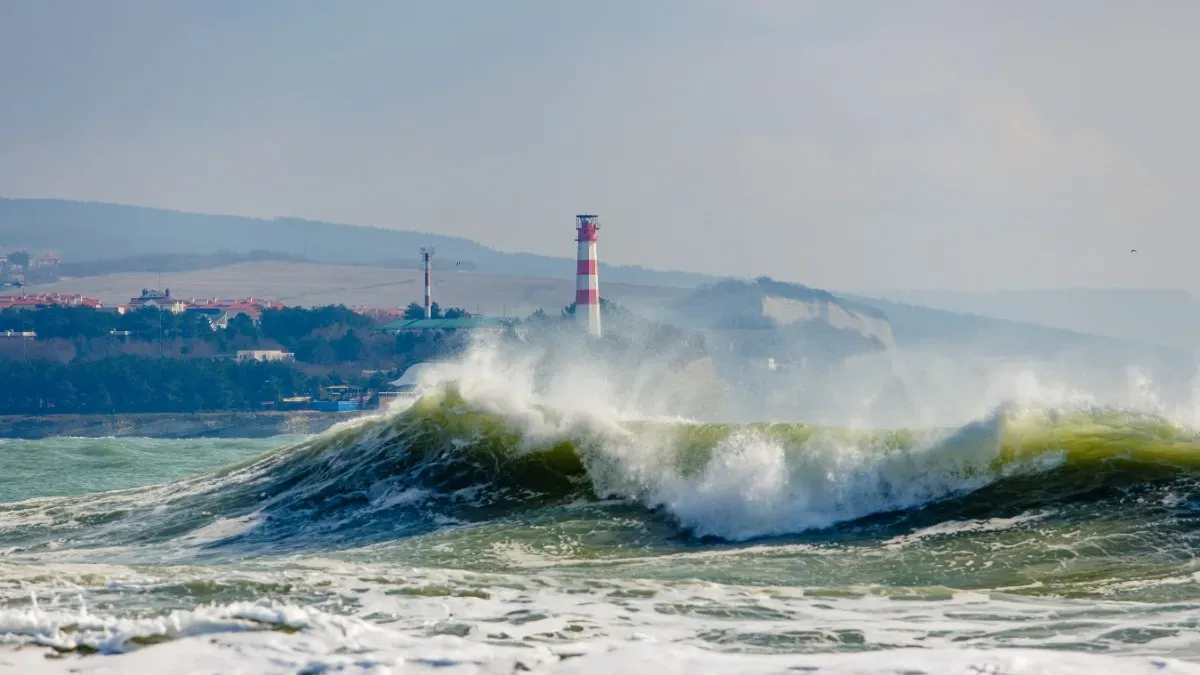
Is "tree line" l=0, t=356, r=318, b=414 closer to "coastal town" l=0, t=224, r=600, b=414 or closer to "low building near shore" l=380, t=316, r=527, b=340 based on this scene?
"coastal town" l=0, t=224, r=600, b=414

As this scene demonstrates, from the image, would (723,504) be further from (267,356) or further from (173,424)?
(267,356)

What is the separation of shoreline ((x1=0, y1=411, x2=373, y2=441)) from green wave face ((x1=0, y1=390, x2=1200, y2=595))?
85.3 m

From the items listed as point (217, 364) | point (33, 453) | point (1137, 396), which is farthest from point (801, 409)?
point (1137, 396)

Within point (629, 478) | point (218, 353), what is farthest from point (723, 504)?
point (218, 353)

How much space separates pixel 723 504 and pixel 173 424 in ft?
325

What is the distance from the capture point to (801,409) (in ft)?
339

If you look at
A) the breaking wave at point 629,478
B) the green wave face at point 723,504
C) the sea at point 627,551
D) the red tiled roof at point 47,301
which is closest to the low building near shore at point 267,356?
the red tiled roof at point 47,301

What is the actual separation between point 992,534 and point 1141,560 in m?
2.02

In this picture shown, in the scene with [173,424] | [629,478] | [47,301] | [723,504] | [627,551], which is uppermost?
[47,301]

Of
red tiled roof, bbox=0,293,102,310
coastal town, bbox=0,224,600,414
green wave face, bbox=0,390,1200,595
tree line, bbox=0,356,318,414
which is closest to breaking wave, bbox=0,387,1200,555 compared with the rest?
green wave face, bbox=0,390,1200,595

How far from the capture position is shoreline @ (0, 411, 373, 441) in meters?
109

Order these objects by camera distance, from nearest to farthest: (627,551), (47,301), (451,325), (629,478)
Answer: (627,551)
(629,478)
(451,325)
(47,301)

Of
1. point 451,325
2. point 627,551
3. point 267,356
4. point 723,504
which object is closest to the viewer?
point 627,551

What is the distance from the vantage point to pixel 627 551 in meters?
17.8
